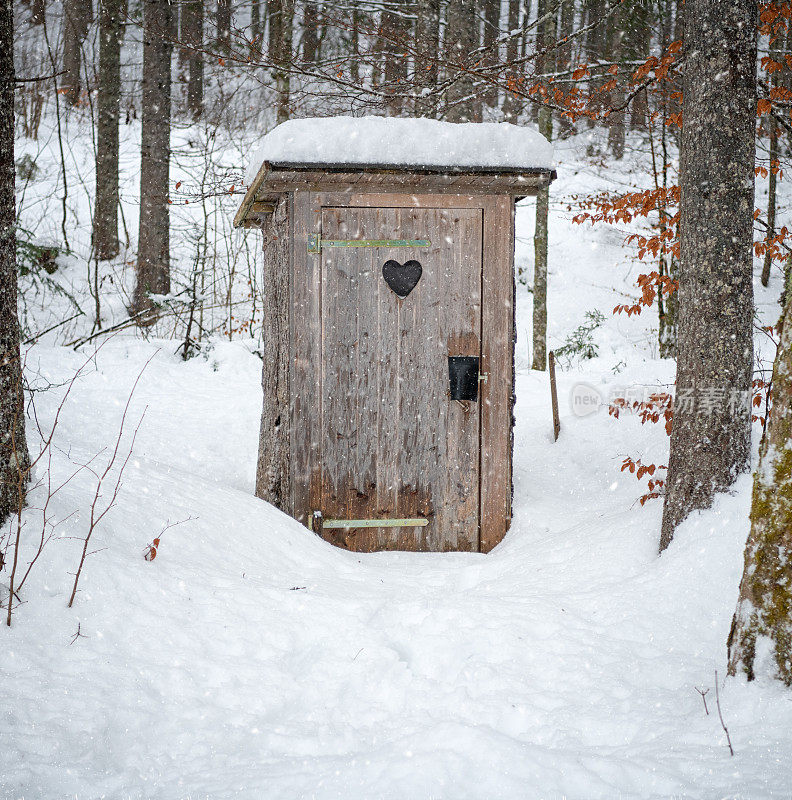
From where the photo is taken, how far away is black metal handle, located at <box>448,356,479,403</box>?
478 centimetres

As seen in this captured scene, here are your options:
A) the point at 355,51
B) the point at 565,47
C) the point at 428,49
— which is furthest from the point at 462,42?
the point at 565,47

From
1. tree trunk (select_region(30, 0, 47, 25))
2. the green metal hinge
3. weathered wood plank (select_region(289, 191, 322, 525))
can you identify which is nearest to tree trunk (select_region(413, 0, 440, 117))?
the green metal hinge

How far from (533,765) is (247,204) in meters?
4.46

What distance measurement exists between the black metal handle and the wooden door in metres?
0.04

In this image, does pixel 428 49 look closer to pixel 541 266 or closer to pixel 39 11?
pixel 541 266

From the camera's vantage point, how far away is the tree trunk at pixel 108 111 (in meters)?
10.7

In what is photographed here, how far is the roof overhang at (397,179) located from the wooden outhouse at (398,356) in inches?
0.7

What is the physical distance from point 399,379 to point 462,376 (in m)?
0.44

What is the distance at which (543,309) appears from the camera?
10305 millimetres

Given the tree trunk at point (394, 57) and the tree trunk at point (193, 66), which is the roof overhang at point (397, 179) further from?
the tree trunk at point (193, 66)

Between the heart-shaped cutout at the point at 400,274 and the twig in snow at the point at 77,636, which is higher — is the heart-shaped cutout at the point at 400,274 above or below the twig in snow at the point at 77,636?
above

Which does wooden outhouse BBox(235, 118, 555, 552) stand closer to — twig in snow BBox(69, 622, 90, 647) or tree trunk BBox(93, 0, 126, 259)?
twig in snow BBox(69, 622, 90, 647)

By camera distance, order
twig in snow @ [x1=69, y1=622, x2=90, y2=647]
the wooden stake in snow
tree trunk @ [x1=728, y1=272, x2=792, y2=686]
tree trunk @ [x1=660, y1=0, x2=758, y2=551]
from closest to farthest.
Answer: tree trunk @ [x1=728, y1=272, x2=792, y2=686] → twig in snow @ [x1=69, y1=622, x2=90, y2=647] → tree trunk @ [x1=660, y1=0, x2=758, y2=551] → the wooden stake in snow

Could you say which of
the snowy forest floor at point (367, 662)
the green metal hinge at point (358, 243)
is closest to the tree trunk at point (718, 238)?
the snowy forest floor at point (367, 662)
